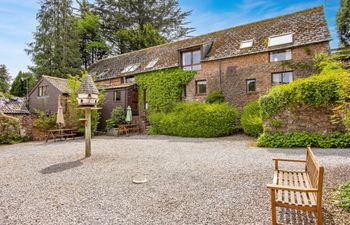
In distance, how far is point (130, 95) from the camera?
62.7 ft

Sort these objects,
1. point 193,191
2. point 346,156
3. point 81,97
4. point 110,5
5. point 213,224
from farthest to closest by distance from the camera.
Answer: point 110,5 < point 81,97 < point 346,156 < point 193,191 < point 213,224

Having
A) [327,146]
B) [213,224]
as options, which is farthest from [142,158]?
[327,146]

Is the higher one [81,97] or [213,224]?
[81,97]

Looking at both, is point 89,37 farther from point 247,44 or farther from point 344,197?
point 344,197

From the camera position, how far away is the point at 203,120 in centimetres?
1426

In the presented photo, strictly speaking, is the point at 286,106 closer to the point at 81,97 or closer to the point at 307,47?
the point at 307,47

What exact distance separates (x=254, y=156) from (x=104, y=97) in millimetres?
14726

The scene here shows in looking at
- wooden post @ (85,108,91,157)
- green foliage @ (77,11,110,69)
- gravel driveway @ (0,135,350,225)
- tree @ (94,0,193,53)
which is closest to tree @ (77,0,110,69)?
green foliage @ (77,11,110,69)

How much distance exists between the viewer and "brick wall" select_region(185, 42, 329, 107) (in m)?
13.6

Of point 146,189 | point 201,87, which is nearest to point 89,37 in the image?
point 201,87

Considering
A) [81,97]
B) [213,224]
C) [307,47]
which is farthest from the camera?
[307,47]

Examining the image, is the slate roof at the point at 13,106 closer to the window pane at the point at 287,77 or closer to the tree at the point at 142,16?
the tree at the point at 142,16

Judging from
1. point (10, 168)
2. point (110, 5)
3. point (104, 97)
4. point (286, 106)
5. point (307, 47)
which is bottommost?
point (10, 168)

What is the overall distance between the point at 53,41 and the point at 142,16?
12636 millimetres
